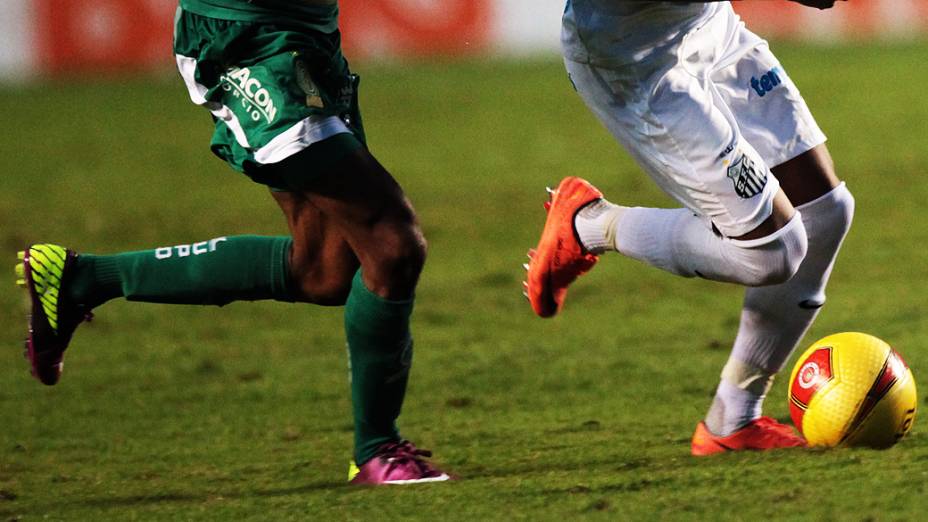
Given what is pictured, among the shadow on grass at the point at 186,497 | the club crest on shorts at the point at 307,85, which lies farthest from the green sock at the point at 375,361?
the club crest on shorts at the point at 307,85

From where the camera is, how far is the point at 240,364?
698cm

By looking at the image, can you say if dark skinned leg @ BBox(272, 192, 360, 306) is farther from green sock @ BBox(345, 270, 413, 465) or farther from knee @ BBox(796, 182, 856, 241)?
knee @ BBox(796, 182, 856, 241)

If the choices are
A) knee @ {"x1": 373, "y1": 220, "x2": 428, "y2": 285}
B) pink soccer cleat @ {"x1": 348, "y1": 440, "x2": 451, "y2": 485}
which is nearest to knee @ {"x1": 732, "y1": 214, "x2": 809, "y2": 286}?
knee @ {"x1": 373, "y1": 220, "x2": 428, "y2": 285}

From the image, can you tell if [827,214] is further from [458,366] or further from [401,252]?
[458,366]

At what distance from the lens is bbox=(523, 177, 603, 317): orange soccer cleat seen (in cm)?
513

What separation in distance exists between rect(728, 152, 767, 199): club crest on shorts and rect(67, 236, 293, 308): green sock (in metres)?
1.40

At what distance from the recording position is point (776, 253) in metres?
4.48

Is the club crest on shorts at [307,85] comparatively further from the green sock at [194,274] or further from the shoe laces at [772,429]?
the shoe laces at [772,429]

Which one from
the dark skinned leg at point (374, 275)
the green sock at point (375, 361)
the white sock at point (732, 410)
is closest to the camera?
the dark skinned leg at point (374, 275)

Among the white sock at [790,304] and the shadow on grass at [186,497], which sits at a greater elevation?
the white sock at [790,304]

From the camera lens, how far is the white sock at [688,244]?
4.50 metres

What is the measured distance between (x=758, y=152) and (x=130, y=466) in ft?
7.06

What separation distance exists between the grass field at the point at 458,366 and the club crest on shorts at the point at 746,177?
0.74 metres

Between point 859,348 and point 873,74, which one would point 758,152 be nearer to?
point 859,348
